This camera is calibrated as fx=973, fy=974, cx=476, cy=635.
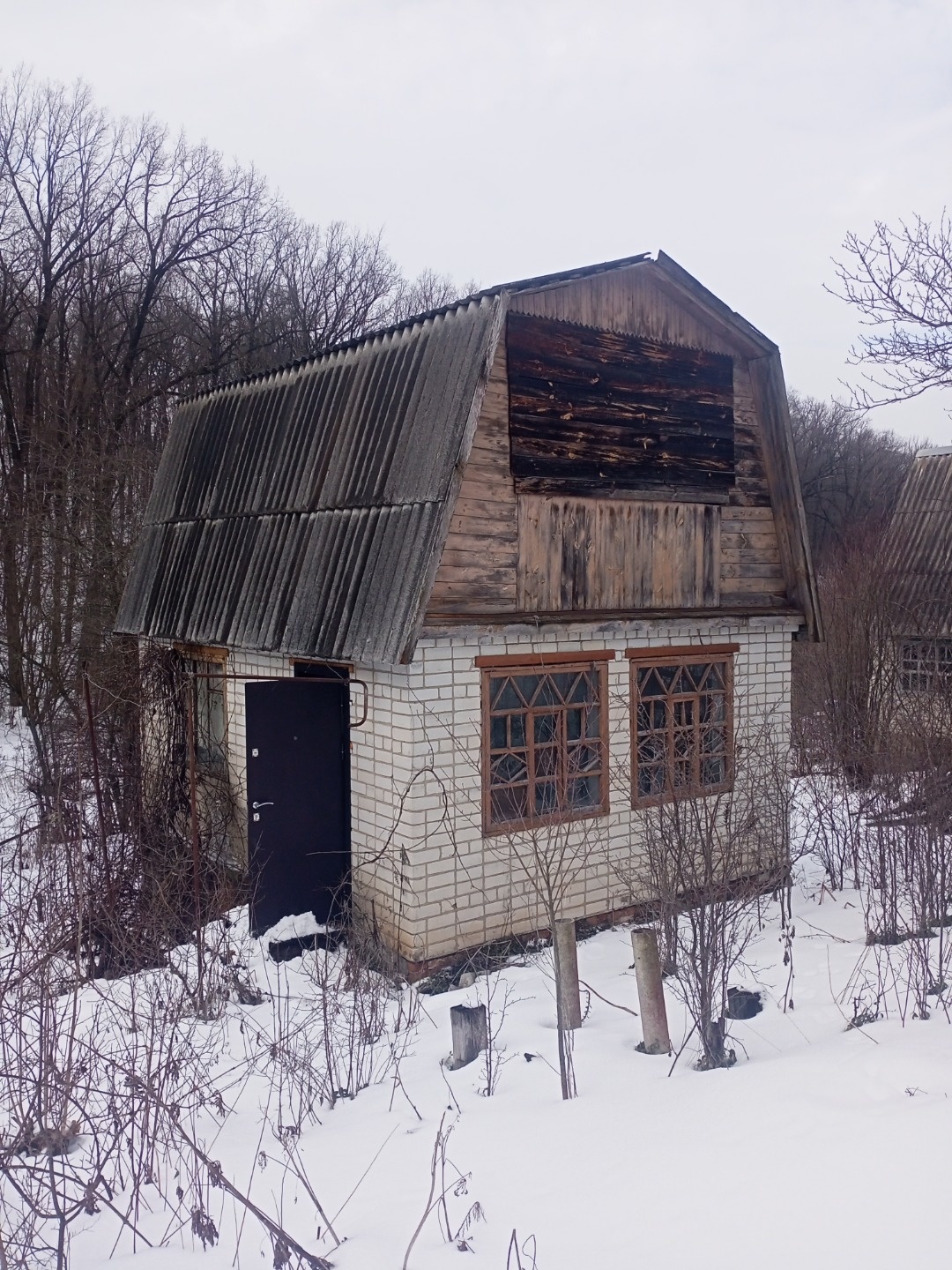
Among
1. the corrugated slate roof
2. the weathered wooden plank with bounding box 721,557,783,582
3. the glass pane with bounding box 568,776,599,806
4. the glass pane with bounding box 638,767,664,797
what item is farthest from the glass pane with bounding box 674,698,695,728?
the corrugated slate roof

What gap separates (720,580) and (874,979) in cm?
406

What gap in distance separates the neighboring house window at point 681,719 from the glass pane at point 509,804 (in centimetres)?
123

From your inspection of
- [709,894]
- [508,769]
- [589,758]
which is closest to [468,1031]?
[709,894]

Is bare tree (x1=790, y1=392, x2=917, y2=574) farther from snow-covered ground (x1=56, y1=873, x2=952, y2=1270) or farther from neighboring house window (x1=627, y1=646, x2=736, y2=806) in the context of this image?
snow-covered ground (x1=56, y1=873, x2=952, y2=1270)

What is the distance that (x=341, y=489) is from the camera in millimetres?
8383

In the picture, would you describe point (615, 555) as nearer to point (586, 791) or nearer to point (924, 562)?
point (586, 791)

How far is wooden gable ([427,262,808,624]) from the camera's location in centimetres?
786

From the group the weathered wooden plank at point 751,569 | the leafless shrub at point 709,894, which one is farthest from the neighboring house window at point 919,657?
the leafless shrub at point 709,894

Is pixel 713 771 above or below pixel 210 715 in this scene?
below

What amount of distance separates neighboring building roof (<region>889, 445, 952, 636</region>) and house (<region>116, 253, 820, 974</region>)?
7.09m

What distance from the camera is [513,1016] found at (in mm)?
6566

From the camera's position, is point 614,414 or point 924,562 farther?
point 924,562

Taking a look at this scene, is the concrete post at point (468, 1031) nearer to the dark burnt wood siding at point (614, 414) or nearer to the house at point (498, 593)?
the house at point (498, 593)

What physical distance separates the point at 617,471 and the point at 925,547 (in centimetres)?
1146
